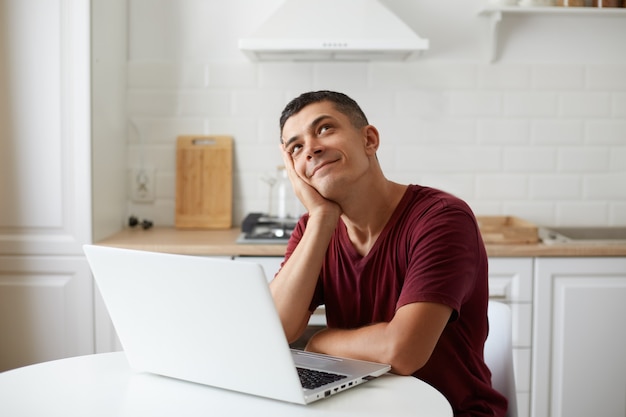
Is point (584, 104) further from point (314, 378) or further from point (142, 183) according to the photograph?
point (314, 378)

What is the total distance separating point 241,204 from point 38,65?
3.24 feet

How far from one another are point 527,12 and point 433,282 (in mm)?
2035

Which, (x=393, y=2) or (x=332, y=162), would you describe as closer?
(x=332, y=162)

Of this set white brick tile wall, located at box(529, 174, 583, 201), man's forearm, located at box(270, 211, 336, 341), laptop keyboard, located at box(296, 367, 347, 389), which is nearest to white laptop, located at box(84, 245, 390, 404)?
laptop keyboard, located at box(296, 367, 347, 389)

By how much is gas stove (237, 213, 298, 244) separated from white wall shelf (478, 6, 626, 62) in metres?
1.09

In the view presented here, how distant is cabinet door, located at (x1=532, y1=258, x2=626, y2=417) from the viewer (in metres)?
2.88

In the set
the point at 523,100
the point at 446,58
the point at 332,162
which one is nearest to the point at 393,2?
the point at 446,58

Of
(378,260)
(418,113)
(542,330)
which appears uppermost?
(418,113)

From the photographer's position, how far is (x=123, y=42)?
11.0ft

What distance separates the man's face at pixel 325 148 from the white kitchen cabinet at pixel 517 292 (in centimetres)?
122

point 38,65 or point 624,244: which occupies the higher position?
point 38,65

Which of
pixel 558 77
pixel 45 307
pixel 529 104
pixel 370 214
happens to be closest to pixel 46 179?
pixel 45 307

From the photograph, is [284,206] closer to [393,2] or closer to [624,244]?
[393,2]

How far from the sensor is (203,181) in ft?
11.2
